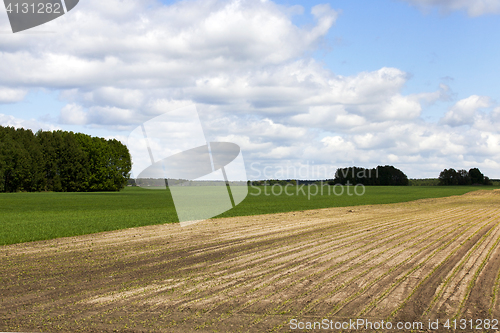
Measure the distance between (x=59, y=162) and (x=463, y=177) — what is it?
149888 millimetres

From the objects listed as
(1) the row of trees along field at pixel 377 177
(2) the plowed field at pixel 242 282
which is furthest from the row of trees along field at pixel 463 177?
(2) the plowed field at pixel 242 282

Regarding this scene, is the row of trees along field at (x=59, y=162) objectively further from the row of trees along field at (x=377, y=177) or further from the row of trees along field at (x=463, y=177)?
the row of trees along field at (x=463, y=177)

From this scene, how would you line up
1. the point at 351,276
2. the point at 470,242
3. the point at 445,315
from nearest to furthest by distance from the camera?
the point at 445,315
the point at 351,276
the point at 470,242

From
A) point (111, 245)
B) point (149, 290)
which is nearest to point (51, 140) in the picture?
point (111, 245)

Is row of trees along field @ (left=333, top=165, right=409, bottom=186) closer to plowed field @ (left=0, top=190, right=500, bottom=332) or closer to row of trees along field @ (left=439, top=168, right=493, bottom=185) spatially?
row of trees along field @ (left=439, top=168, right=493, bottom=185)

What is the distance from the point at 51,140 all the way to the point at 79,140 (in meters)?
9.44

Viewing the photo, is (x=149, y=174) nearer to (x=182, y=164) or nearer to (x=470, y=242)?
(x=182, y=164)

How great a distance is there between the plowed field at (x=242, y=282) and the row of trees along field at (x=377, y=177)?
159m

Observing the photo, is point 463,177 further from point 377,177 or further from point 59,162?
point 59,162

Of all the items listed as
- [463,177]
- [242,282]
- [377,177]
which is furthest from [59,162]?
[463,177]

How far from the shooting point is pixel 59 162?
9169cm

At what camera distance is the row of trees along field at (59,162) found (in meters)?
81.2

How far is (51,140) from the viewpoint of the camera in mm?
91812

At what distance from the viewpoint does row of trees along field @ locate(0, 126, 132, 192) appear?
8125 cm
